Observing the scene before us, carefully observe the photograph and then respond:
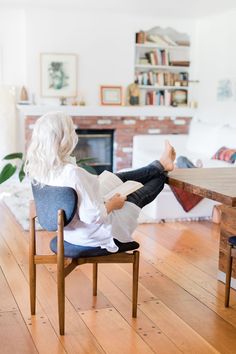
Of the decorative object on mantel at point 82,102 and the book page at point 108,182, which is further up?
the decorative object on mantel at point 82,102

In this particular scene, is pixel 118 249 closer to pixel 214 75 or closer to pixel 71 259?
pixel 71 259

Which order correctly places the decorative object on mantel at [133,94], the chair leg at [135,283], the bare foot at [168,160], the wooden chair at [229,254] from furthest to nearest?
the decorative object on mantel at [133,94]
the bare foot at [168,160]
the wooden chair at [229,254]
the chair leg at [135,283]

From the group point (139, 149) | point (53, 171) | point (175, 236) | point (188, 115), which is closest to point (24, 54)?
point (139, 149)

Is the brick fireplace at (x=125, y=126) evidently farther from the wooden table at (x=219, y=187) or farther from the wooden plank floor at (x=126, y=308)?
the wooden table at (x=219, y=187)

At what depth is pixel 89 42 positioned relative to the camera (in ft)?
24.4

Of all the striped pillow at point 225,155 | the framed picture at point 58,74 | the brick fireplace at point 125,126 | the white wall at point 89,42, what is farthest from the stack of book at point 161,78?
the striped pillow at point 225,155

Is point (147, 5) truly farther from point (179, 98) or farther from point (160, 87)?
point (179, 98)

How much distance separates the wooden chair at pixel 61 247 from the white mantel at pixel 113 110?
465cm

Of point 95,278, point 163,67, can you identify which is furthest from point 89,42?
point 95,278

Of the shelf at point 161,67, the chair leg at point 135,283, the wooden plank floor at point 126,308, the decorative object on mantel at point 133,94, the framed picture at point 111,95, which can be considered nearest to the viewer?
the wooden plank floor at point 126,308

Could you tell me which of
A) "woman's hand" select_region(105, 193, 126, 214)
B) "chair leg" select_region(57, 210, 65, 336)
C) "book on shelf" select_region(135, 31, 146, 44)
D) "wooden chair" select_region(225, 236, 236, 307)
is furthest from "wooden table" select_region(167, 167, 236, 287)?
"book on shelf" select_region(135, 31, 146, 44)

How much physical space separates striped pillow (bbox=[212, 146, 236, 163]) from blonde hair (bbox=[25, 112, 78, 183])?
12.4ft

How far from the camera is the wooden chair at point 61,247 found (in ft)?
7.99

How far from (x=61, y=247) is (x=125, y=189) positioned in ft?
1.67
